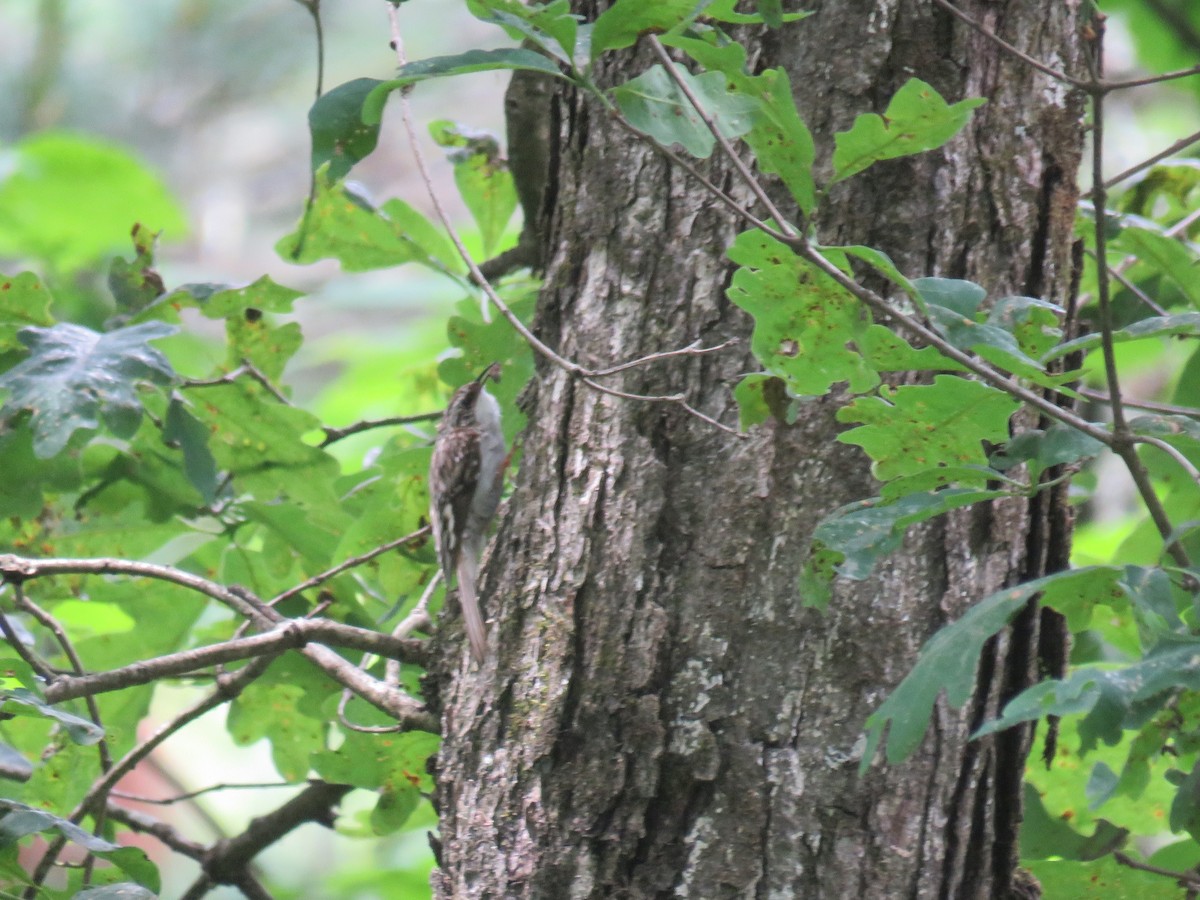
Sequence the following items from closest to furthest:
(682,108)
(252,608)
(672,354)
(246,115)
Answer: (682,108), (672,354), (252,608), (246,115)

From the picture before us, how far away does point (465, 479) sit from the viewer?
107 inches

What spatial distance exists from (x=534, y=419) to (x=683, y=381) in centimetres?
27

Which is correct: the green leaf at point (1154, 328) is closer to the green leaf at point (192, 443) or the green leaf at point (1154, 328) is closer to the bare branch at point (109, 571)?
the bare branch at point (109, 571)

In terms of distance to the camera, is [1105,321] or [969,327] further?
[969,327]

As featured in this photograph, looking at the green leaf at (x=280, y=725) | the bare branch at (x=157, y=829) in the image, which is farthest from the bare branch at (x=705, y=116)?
the bare branch at (x=157, y=829)

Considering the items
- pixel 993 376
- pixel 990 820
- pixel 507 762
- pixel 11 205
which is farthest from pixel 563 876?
pixel 11 205

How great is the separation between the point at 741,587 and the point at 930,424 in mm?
382

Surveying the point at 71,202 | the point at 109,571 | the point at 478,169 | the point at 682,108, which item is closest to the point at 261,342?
the point at 478,169

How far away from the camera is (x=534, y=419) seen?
184cm

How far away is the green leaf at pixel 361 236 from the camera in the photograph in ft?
7.88

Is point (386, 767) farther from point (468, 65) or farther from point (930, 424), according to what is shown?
point (468, 65)

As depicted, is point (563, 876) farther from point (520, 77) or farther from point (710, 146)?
point (520, 77)

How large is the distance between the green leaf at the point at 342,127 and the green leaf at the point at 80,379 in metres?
0.64

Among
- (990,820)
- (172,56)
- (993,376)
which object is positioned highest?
(172,56)
